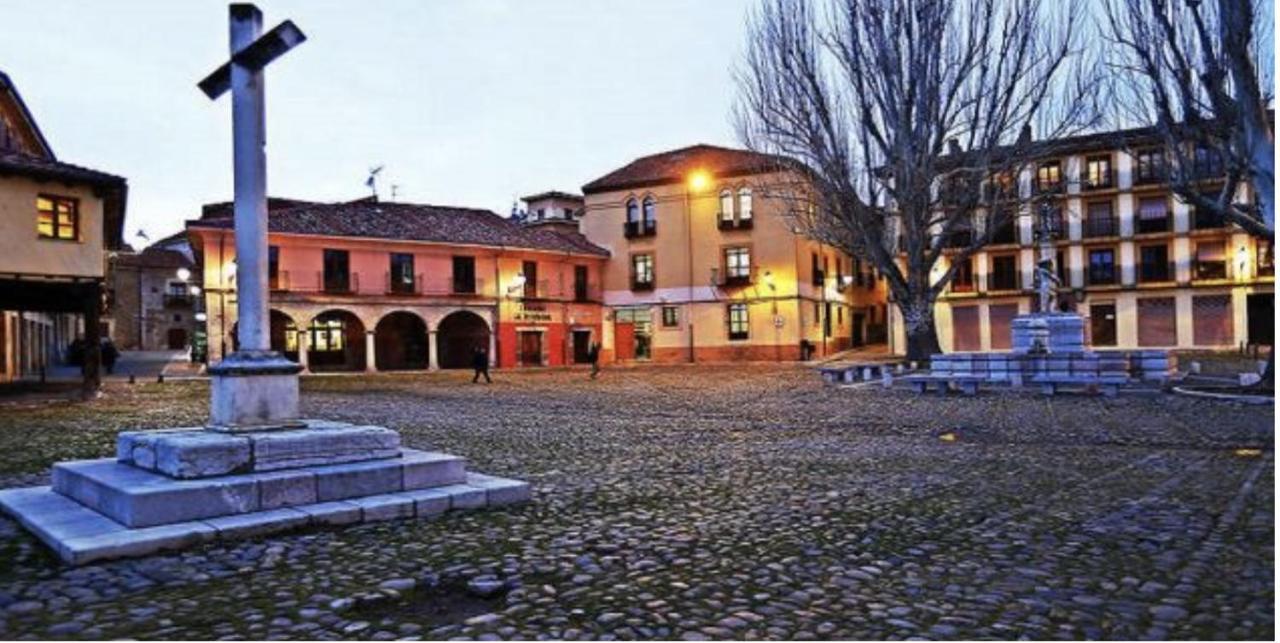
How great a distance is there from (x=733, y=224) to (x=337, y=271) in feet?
59.8

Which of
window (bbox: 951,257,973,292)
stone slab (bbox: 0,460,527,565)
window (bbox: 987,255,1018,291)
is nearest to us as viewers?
stone slab (bbox: 0,460,527,565)

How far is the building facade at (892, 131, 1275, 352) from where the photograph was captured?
137 feet

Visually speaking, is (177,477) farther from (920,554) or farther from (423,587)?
(920,554)

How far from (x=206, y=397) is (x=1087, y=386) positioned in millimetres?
19304

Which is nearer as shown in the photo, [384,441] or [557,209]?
[384,441]

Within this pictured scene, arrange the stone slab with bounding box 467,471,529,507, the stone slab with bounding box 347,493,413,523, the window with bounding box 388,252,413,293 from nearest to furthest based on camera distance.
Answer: the stone slab with bounding box 347,493,413,523 < the stone slab with bounding box 467,471,529,507 < the window with bounding box 388,252,413,293

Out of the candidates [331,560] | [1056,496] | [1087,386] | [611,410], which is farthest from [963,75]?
[331,560]

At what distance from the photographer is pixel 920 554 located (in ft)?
15.9

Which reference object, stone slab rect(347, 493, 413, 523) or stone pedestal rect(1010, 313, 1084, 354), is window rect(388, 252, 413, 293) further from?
stone slab rect(347, 493, 413, 523)

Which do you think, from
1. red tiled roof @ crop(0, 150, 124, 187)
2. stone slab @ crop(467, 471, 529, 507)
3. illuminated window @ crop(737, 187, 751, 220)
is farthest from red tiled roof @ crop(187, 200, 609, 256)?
stone slab @ crop(467, 471, 529, 507)

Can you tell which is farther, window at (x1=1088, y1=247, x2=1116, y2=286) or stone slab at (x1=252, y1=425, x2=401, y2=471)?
window at (x1=1088, y1=247, x2=1116, y2=286)

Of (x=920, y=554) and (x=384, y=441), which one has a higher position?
(x=384, y=441)

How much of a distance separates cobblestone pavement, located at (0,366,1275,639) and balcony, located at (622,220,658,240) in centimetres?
3592

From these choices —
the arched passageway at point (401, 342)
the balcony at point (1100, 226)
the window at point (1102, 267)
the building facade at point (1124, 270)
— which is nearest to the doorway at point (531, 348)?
the arched passageway at point (401, 342)
